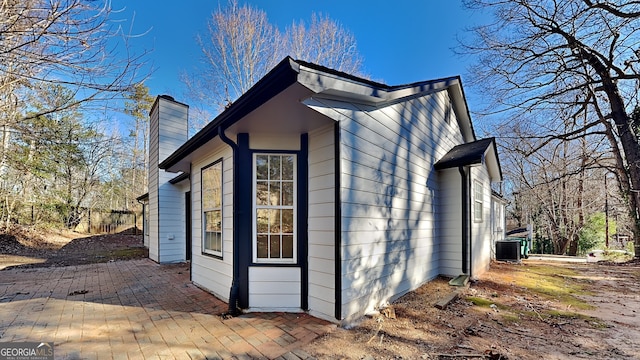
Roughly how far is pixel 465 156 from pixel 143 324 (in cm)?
658

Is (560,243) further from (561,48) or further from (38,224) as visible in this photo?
(38,224)

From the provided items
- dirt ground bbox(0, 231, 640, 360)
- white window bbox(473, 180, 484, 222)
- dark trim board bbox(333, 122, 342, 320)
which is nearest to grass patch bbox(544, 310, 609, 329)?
dirt ground bbox(0, 231, 640, 360)

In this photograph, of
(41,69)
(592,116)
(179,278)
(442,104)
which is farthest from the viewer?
(592,116)

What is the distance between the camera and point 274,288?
4.06m

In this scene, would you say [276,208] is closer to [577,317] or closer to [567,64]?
[577,317]

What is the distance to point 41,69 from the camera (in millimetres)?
3469

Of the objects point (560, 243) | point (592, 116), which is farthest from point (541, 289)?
point (560, 243)

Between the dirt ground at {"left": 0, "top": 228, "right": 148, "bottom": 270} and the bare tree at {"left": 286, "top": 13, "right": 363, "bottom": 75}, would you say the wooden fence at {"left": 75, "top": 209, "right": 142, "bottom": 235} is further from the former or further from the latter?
the bare tree at {"left": 286, "top": 13, "right": 363, "bottom": 75}

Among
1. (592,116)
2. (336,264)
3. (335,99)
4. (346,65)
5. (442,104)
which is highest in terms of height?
(346,65)

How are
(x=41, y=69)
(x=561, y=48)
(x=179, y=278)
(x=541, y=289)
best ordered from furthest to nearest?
(x=561, y=48), (x=179, y=278), (x=541, y=289), (x=41, y=69)

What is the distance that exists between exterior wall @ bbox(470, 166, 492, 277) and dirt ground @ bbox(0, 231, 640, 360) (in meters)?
0.38

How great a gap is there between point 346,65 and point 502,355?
49.7 ft

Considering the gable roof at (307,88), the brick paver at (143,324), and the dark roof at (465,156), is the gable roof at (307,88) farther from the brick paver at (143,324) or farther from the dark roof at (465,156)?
the brick paver at (143,324)

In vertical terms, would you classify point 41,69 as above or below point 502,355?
above
